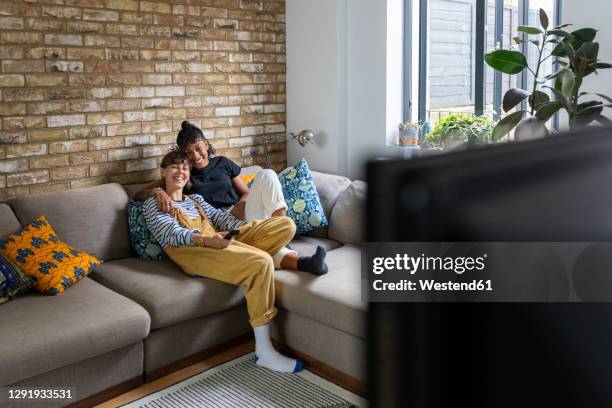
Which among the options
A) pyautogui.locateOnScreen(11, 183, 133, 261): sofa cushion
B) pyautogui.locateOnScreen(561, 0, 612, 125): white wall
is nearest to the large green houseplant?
pyautogui.locateOnScreen(561, 0, 612, 125): white wall

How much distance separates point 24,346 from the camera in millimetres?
2287

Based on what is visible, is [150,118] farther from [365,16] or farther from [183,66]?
[365,16]

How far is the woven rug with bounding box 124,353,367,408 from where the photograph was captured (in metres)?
2.67

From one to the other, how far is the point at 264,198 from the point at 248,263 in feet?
2.21

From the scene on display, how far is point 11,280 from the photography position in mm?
2680

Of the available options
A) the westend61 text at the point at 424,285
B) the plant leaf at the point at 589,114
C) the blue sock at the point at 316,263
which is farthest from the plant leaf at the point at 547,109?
the westend61 text at the point at 424,285

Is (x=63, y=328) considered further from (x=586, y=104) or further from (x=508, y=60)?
(x=586, y=104)

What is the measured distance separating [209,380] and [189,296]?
0.41 m

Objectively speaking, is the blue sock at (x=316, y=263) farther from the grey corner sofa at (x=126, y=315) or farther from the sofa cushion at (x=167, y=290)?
the sofa cushion at (x=167, y=290)

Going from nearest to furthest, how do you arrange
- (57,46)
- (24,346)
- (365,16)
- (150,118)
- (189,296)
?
(24,346)
(189,296)
(57,46)
(150,118)
(365,16)

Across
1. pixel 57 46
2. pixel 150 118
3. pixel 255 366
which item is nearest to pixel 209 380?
pixel 255 366

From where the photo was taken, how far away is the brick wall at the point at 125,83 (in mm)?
3338

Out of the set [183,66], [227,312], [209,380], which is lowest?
[209,380]

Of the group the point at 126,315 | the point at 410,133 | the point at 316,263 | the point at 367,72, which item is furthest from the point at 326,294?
the point at 367,72
